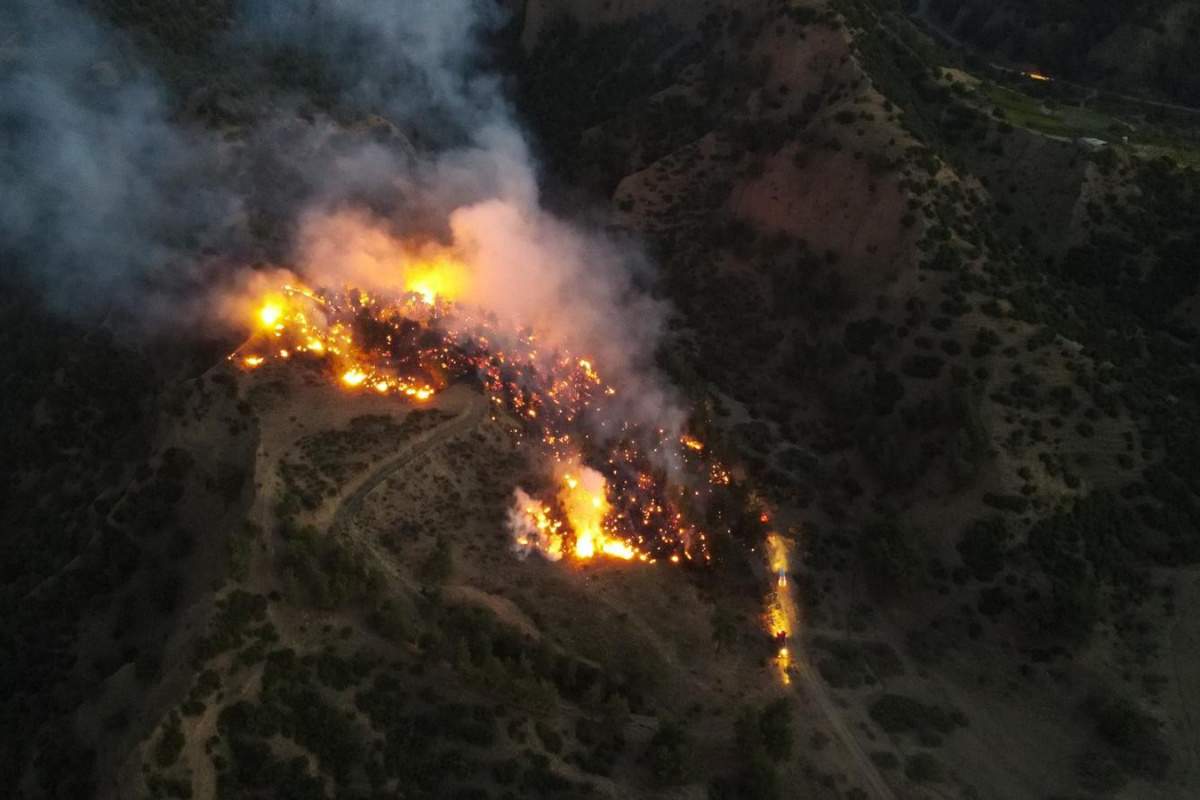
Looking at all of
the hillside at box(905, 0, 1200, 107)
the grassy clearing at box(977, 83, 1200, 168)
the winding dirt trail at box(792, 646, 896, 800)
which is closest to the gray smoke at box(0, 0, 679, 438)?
the winding dirt trail at box(792, 646, 896, 800)

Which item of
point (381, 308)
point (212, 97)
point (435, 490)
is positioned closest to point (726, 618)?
point (435, 490)

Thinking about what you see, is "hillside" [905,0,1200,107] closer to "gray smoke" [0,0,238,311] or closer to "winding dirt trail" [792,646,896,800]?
"winding dirt trail" [792,646,896,800]

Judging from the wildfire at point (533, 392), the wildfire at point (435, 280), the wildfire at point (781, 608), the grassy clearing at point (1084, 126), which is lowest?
the wildfire at point (781, 608)

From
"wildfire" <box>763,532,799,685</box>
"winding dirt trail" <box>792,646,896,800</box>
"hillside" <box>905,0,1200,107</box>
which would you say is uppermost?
"hillside" <box>905,0,1200,107</box>

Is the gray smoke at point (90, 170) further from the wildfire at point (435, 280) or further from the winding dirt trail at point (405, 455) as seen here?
A: the winding dirt trail at point (405, 455)

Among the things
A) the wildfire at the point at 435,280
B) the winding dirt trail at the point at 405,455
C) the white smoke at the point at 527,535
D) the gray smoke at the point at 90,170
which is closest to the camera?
the winding dirt trail at the point at 405,455

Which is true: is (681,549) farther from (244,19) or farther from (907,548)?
(244,19)

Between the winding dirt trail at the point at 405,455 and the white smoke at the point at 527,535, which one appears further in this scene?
the white smoke at the point at 527,535

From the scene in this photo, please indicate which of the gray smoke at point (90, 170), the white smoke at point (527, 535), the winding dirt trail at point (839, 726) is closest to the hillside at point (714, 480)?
the winding dirt trail at point (839, 726)
